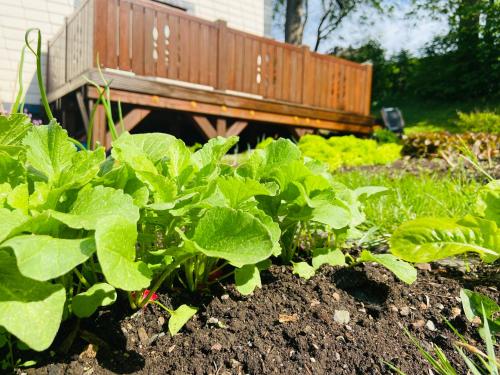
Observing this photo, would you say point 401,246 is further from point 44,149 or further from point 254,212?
point 44,149

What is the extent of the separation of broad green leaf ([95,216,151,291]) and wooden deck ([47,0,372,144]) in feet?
15.9

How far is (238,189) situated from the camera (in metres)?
0.99

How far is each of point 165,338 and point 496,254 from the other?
2.66 ft

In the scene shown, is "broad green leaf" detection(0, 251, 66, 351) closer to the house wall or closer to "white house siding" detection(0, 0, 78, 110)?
the house wall

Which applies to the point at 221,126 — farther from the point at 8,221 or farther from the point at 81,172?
the point at 8,221

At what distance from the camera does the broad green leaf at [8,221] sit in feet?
2.30

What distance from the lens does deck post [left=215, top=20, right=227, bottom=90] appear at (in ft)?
23.1

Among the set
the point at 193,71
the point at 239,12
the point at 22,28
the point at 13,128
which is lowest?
the point at 13,128

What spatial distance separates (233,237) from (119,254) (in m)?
0.20

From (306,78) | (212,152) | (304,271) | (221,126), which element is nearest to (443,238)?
(304,271)

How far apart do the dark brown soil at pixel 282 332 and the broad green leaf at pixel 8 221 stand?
0.30m

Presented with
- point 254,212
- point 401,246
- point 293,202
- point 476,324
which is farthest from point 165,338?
point 476,324

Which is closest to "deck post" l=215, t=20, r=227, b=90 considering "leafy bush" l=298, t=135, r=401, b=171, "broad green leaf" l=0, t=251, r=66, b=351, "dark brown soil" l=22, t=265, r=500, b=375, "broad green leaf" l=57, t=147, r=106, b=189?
"leafy bush" l=298, t=135, r=401, b=171

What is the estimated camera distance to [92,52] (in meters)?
5.82
